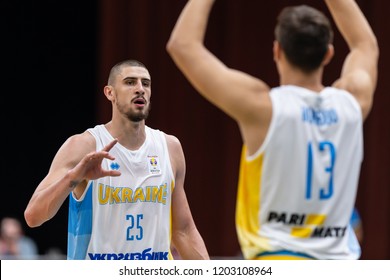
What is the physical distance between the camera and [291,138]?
3.22m

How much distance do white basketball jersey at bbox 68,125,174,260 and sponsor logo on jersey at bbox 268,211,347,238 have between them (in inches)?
75.5

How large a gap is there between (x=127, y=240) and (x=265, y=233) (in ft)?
6.26

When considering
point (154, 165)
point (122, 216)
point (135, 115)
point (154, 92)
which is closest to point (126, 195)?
point (122, 216)

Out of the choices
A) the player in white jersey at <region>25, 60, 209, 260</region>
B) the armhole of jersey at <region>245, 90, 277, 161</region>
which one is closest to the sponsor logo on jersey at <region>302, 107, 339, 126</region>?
the armhole of jersey at <region>245, 90, 277, 161</region>

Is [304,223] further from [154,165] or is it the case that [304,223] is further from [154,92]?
[154,92]

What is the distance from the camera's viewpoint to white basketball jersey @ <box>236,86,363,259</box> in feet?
10.6

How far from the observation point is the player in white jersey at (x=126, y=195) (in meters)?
5.04

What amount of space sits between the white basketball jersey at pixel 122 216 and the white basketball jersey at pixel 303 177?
5.88ft

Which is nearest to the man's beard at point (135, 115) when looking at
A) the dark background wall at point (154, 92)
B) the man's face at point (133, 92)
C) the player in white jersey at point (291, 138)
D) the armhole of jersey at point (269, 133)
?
the man's face at point (133, 92)

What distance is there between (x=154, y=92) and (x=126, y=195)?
23.2 ft

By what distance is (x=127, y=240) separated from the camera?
16.6ft

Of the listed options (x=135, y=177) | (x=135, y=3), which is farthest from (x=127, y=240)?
(x=135, y=3)

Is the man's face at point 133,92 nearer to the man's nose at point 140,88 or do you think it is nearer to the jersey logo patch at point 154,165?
the man's nose at point 140,88
